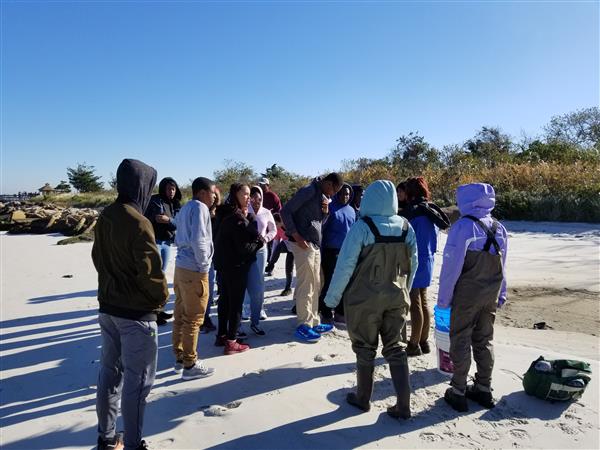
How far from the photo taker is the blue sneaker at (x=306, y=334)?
196 inches

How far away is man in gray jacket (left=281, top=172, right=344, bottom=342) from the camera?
4.97 m

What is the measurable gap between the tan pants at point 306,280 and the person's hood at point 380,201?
5.93 ft

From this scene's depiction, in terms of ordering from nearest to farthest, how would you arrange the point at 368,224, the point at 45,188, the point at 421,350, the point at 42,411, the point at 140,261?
the point at 140,261 < the point at 368,224 < the point at 42,411 < the point at 421,350 < the point at 45,188

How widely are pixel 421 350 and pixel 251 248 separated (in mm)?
2204

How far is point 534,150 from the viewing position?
2462 centimetres

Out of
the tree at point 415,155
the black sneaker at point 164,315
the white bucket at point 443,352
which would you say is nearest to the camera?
the white bucket at point 443,352

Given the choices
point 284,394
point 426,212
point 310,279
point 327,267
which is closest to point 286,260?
point 327,267

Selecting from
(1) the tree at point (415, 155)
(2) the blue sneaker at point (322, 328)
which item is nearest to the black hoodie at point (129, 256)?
(2) the blue sneaker at point (322, 328)

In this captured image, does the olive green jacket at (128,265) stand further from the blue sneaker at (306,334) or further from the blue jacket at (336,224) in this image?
the blue jacket at (336,224)

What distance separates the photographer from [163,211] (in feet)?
19.9

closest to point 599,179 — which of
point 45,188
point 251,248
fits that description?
point 251,248

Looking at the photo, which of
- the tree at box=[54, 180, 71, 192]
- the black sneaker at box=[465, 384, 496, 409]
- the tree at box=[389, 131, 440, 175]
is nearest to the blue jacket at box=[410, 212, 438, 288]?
the black sneaker at box=[465, 384, 496, 409]

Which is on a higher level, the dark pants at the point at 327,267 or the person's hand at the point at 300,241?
the person's hand at the point at 300,241

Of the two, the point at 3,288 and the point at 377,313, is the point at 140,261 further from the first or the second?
the point at 3,288
